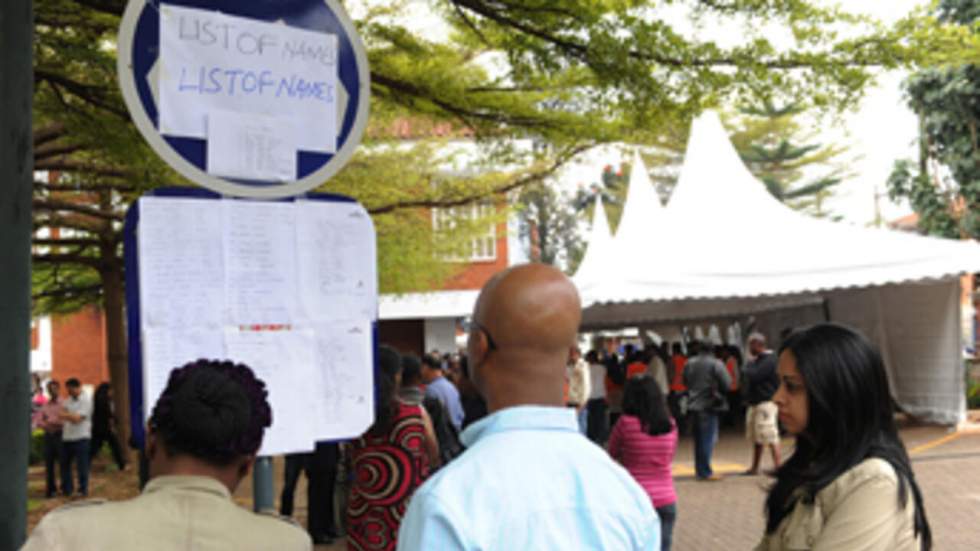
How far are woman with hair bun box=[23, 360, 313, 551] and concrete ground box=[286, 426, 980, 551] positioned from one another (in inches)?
202

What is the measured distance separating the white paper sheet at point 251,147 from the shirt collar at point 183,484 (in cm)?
91

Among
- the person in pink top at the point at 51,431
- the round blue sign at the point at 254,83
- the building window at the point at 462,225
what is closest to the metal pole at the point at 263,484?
the round blue sign at the point at 254,83

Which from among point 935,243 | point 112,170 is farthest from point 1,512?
point 935,243

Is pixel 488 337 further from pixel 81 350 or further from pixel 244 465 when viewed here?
pixel 81 350

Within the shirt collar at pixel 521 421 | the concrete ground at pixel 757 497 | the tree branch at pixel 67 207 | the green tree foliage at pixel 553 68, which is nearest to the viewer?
the shirt collar at pixel 521 421

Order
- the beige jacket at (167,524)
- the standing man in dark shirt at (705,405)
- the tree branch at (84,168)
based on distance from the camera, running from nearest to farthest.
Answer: the beige jacket at (167,524), the tree branch at (84,168), the standing man in dark shirt at (705,405)

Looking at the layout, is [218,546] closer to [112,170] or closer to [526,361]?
[526,361]

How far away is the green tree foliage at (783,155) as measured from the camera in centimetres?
4803

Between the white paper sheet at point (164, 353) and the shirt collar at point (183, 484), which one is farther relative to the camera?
the white paper sheet at point (164, 353)

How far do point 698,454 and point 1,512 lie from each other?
11564 mm

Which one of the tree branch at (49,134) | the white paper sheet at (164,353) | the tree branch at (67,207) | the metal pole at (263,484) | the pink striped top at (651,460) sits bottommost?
the pink striped top at (651,460)

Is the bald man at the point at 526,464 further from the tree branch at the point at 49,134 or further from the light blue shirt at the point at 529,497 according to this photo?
the tree branch at the point at 49,134

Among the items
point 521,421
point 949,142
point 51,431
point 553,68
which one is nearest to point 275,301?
point 521,421

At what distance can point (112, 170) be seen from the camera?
1184cm
